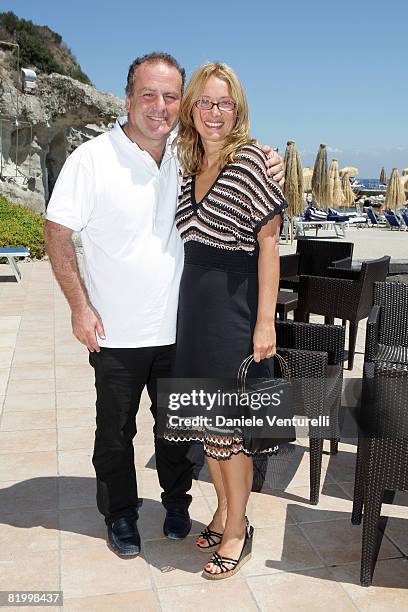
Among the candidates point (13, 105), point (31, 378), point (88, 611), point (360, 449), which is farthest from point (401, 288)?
point (13, 105)

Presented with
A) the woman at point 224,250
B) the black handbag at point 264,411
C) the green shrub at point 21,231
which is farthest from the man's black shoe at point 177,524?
the green shrub at point 21,231

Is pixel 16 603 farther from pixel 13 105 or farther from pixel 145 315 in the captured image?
pixel 13 105

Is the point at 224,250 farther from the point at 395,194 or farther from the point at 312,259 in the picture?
the point at 395,194

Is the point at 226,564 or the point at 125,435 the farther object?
the point at 125,435

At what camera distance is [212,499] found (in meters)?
3.25

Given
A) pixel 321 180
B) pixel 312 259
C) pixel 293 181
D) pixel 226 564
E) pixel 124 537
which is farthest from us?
pixel 321 180

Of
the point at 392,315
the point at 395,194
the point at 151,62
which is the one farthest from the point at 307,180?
the point at 151,62

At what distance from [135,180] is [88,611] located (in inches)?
62.9

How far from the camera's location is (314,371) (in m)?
3.12

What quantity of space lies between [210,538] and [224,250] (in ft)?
4.15

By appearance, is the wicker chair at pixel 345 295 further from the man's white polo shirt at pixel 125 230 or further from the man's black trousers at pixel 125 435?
the man's white polo shirt at pixel 125 230

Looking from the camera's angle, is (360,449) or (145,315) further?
(360,449)

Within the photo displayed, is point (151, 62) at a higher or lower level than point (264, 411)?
higher

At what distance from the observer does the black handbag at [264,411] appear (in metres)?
2.46
